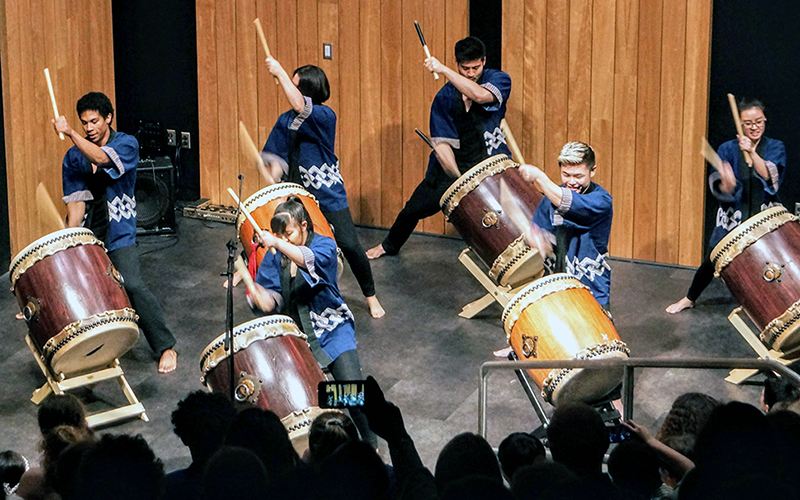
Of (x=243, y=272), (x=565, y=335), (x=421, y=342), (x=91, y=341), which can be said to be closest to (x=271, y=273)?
(x=243, y=272)

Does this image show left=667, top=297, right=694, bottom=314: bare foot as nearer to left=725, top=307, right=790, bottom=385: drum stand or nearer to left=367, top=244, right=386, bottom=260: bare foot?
left=725, top=307, right=790, bottom=385: drum stand

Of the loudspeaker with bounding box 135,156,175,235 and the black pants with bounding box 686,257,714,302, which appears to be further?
the loudspeaker with bounding box 135,156,175,235

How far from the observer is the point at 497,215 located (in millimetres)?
5785

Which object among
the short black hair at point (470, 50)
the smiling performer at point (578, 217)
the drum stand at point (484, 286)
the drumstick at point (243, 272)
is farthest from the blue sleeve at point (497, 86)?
the drumstick at point (243, 272)

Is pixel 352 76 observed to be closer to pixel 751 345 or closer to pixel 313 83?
pixel 313 83

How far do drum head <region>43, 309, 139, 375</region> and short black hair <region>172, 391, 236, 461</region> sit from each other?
2.12 metres

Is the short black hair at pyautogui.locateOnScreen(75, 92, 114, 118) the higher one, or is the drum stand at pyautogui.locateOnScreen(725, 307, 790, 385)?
the short black hair at pyautogui.locateOnScreen(75, 92, 114, 118)

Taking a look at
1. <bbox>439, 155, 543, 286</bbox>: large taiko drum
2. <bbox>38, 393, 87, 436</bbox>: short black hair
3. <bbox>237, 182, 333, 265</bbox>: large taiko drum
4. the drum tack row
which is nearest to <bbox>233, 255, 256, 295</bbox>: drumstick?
the drum tack row

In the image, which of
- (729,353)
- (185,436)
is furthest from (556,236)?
(185,436)

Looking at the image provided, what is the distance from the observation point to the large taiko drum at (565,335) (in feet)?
15.2

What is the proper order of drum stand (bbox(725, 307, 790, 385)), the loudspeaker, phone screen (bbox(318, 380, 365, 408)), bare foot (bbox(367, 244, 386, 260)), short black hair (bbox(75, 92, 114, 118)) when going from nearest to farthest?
phone screen (bbox(318, 380, 365, 408)), drum stand (bbox(725, 307, 790, 385)), short black hair (bbox(75, 92, 114, 118)), bare foot (bbox(367, 244, 386, 260)), the loudspeaker

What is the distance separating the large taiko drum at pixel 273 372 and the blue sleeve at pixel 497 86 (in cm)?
244

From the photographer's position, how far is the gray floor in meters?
5.14

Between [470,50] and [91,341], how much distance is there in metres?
2.61
